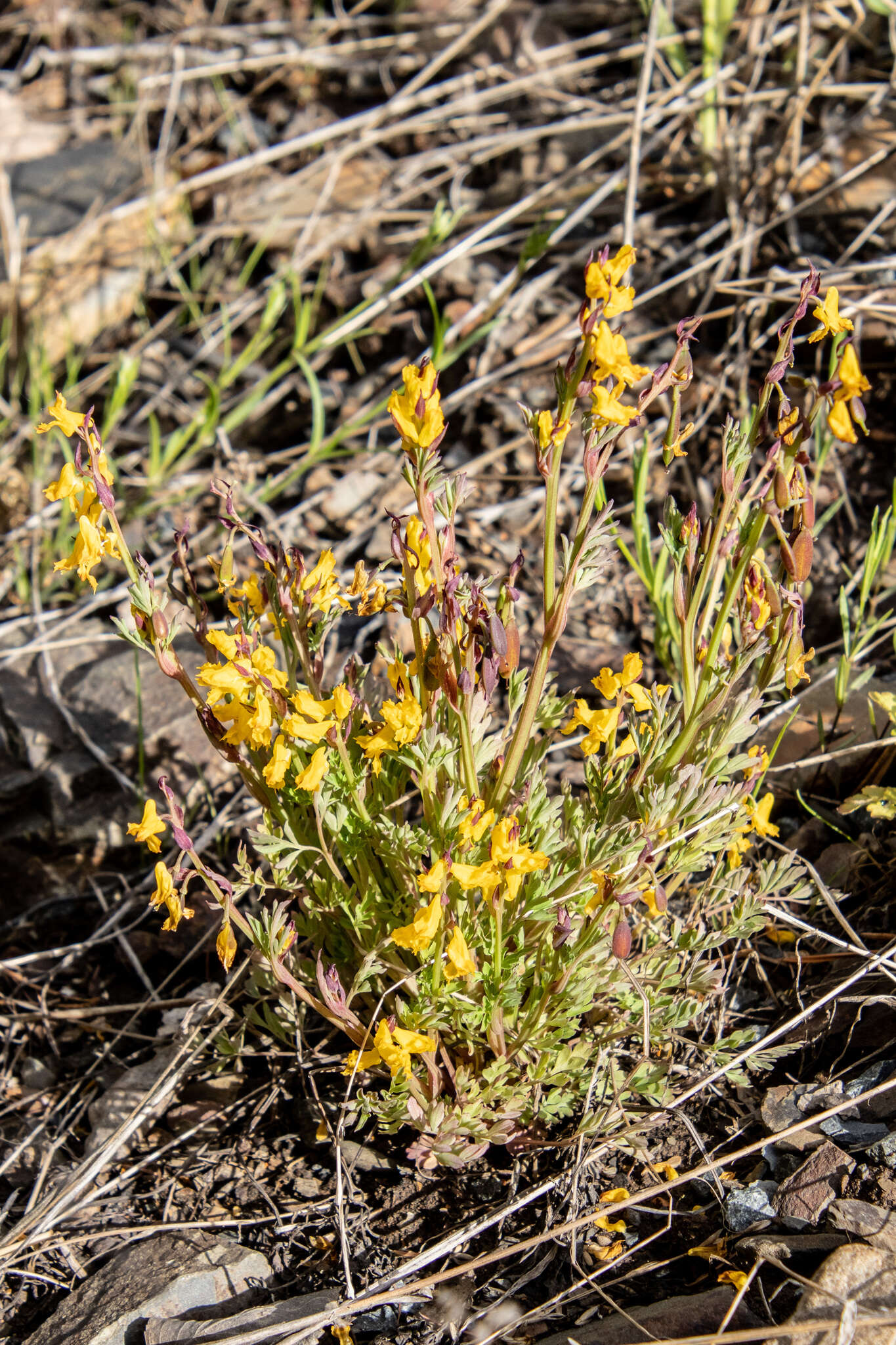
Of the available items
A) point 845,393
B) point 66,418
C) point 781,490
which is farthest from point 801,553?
point 66,418

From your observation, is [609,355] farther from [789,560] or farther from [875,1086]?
[875,1086]

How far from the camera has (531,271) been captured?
4.42 metres

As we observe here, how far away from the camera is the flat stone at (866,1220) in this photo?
6.09ft


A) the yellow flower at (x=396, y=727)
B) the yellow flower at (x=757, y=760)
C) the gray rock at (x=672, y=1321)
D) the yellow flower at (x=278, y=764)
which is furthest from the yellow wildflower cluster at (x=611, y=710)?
the gray rock at (x=672, y=1321)

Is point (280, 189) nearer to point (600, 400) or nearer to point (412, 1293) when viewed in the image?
point (600, 400)

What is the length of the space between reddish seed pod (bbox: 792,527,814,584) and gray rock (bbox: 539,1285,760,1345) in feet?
4.29

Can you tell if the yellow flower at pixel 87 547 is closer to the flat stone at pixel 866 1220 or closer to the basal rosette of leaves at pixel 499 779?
the basal rosette of leaves at pixel 499 779

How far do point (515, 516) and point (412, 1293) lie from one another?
2.62 m

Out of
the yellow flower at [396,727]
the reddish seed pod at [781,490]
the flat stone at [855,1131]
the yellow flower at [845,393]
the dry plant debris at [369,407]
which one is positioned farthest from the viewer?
the dry plant debris at [369,407]

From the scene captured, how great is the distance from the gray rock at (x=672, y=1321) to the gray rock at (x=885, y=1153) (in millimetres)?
395

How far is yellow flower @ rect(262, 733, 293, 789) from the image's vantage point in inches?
73.0

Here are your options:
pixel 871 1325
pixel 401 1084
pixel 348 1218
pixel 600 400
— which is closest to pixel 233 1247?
pixel 348 1218

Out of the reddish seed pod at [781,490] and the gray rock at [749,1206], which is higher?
the reddish seed pod at [781,490]

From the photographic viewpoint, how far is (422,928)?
1717 mm
